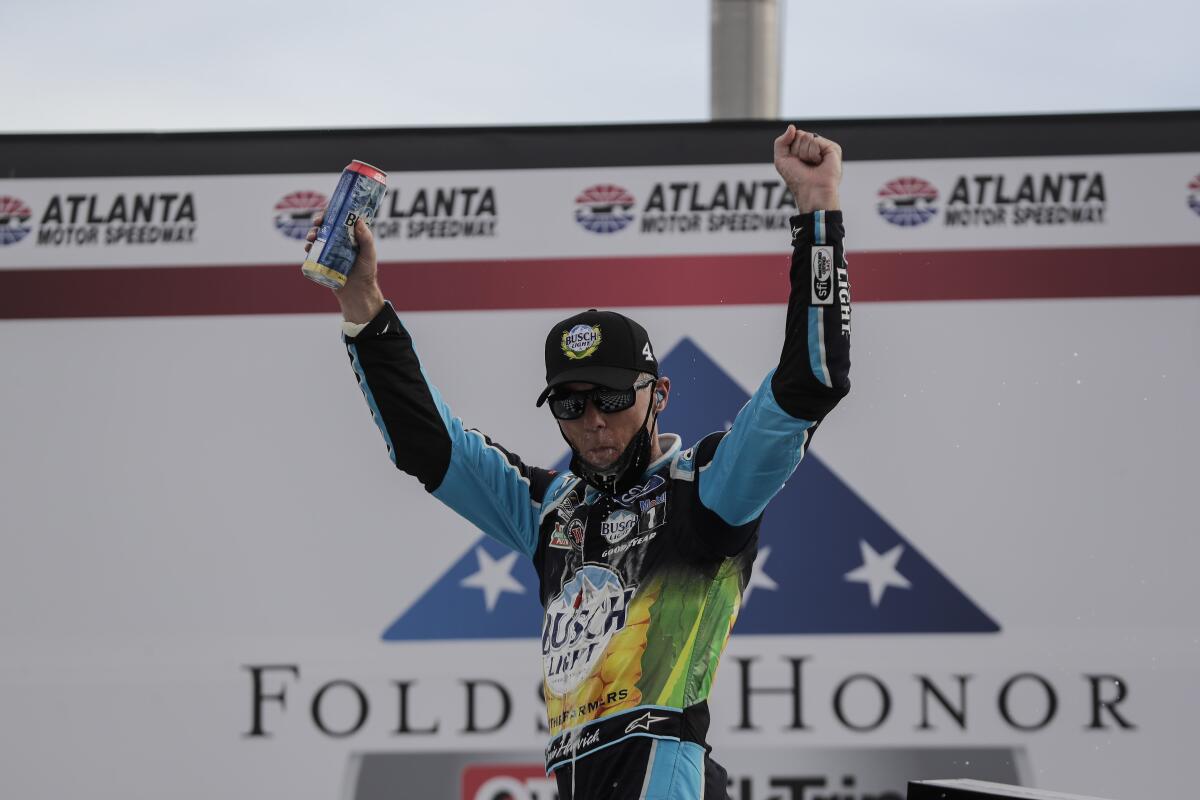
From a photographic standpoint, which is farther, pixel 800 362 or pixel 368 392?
pixel 368 392

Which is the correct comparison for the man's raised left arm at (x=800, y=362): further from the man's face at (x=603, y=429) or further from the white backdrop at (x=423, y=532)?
the white backdrop at (x=423, y=532)

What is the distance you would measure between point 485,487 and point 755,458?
0.61 meters

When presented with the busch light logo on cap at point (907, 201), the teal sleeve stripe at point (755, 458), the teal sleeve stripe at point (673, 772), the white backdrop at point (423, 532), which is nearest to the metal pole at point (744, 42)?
the busch light logo on cap at point (907, 201)

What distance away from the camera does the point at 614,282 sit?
12.8ft

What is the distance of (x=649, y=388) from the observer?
2230mm

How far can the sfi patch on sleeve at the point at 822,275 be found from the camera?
1.99m

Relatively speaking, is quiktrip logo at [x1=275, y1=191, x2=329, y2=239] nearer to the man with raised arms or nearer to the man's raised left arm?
the man with raised arms

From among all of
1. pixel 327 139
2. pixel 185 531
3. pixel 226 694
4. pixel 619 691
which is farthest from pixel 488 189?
pixel 619 691

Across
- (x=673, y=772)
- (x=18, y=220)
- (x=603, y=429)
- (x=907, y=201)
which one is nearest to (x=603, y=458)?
(x=603, y=429)

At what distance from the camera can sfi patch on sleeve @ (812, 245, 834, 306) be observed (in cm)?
199

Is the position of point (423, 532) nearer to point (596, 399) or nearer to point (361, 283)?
point (361, 283)

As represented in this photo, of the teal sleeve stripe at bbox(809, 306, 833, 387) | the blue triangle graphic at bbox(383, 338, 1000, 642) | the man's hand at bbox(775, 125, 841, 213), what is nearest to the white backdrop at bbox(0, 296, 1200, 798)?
the blue triangle graphic at bbox(383, 338, 1000, 642)

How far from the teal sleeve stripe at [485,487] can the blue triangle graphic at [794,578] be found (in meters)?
1.41

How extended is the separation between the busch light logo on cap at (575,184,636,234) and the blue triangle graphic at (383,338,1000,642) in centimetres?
41
